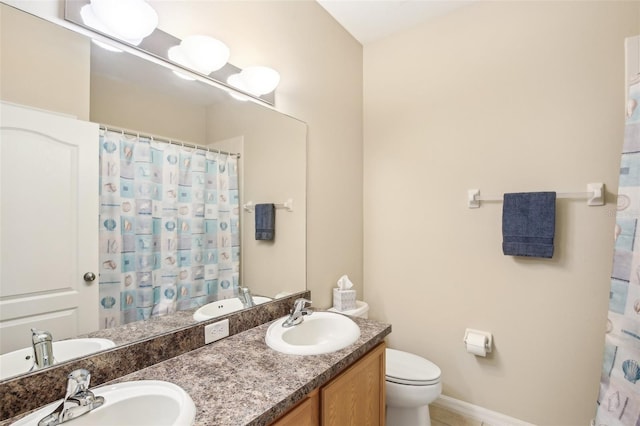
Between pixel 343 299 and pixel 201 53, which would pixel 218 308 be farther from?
pixel 201 53

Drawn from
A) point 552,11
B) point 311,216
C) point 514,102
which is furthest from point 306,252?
point 552,11

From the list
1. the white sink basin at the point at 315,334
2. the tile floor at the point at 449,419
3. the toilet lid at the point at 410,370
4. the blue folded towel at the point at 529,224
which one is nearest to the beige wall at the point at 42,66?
the white sink basin at the point at 315,334

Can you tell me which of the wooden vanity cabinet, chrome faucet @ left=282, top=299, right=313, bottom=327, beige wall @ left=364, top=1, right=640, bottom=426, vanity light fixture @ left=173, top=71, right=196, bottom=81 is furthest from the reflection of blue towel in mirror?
beige wall @ left=364, top=1, right=640, bottom=426

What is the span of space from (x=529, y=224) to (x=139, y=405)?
6.18 feet

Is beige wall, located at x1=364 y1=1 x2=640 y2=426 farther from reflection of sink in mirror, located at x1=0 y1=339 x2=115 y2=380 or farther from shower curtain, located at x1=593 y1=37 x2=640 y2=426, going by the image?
reflection of sink in mirror, located at x1=0 y1=339 x2=115 y2=380

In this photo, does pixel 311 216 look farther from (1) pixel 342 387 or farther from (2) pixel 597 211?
(2) pixel 597 211

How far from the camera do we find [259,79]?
152 cm

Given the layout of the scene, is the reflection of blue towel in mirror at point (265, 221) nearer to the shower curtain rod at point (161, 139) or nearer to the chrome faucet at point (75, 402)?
the shower curtain rod at point (161, 139)

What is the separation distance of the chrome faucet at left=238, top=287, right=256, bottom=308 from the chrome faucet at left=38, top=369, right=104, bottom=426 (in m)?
0.66

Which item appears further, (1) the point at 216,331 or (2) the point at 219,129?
(2) the point at 219,129

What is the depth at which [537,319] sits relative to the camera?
1723 mm

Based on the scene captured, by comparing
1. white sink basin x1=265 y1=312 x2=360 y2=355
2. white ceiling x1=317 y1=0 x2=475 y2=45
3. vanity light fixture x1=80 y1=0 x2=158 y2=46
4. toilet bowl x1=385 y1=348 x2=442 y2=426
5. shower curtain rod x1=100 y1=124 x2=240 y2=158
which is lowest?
toilet bowl x1=385 y1=348 x2=442 y2=426

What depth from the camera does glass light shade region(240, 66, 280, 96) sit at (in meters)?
1.49

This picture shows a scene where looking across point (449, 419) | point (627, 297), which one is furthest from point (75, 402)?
point (449, 419)
